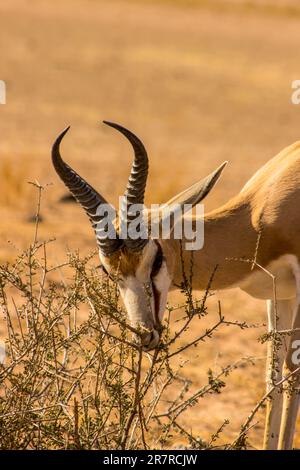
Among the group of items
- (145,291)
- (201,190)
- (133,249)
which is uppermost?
(201,190)

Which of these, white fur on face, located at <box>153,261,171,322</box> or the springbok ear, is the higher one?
the springbok ear

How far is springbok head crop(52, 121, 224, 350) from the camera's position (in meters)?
6.84

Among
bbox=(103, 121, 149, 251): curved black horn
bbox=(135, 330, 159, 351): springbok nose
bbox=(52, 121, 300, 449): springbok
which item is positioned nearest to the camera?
bbox=(135, 330, 159, 351): springbok nose

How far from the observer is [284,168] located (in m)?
7.66

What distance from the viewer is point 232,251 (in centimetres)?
752

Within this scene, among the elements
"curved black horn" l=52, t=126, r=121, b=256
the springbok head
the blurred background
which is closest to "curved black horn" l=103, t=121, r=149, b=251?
the springbok head

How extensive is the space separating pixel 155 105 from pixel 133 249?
18079 millimetres

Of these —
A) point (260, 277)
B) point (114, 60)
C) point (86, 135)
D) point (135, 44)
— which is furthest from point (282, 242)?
point (135, 44)

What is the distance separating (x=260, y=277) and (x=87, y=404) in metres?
1.72

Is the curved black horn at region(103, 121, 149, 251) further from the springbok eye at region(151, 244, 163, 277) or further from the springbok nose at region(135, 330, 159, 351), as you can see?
the springbok nose at region(135, 330, 159, 351)

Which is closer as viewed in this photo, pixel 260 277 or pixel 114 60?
pixel 260 277

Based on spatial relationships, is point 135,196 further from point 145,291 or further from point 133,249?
point 145,291

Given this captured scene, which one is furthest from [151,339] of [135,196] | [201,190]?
[201,190]

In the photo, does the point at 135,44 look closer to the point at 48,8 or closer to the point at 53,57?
the point at 53,57
